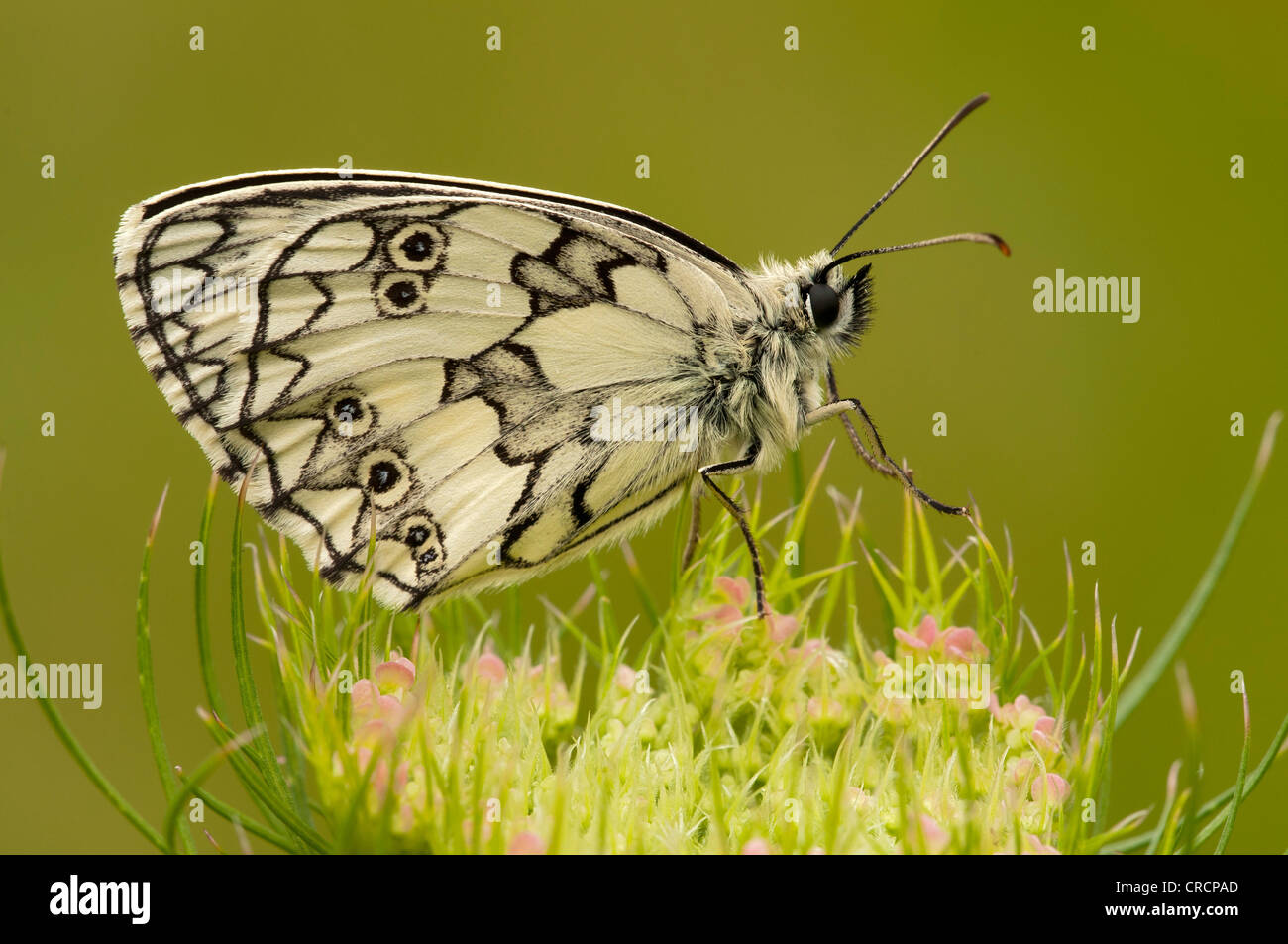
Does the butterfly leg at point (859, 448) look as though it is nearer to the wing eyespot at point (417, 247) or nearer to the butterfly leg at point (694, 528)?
the butterfly leg at point (694, 528)

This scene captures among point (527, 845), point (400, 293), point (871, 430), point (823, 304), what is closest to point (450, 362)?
point (400, 293)

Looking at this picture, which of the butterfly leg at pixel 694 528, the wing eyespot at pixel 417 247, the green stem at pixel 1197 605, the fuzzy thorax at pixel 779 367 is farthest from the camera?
the butterfly leg at pixel 694 528

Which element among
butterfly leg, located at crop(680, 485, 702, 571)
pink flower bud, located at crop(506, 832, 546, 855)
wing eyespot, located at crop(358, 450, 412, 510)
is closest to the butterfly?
wing eyespot, located at crop(358, 450, 412, 510)

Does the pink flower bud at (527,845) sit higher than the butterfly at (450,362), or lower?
lower

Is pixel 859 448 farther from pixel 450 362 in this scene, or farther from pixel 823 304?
pixel 450 362

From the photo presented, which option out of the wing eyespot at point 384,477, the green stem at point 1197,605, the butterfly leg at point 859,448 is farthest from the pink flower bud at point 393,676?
the green stem at point 1197,605

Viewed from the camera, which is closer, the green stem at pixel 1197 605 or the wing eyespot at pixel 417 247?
the green stem at pixel 1197 605
